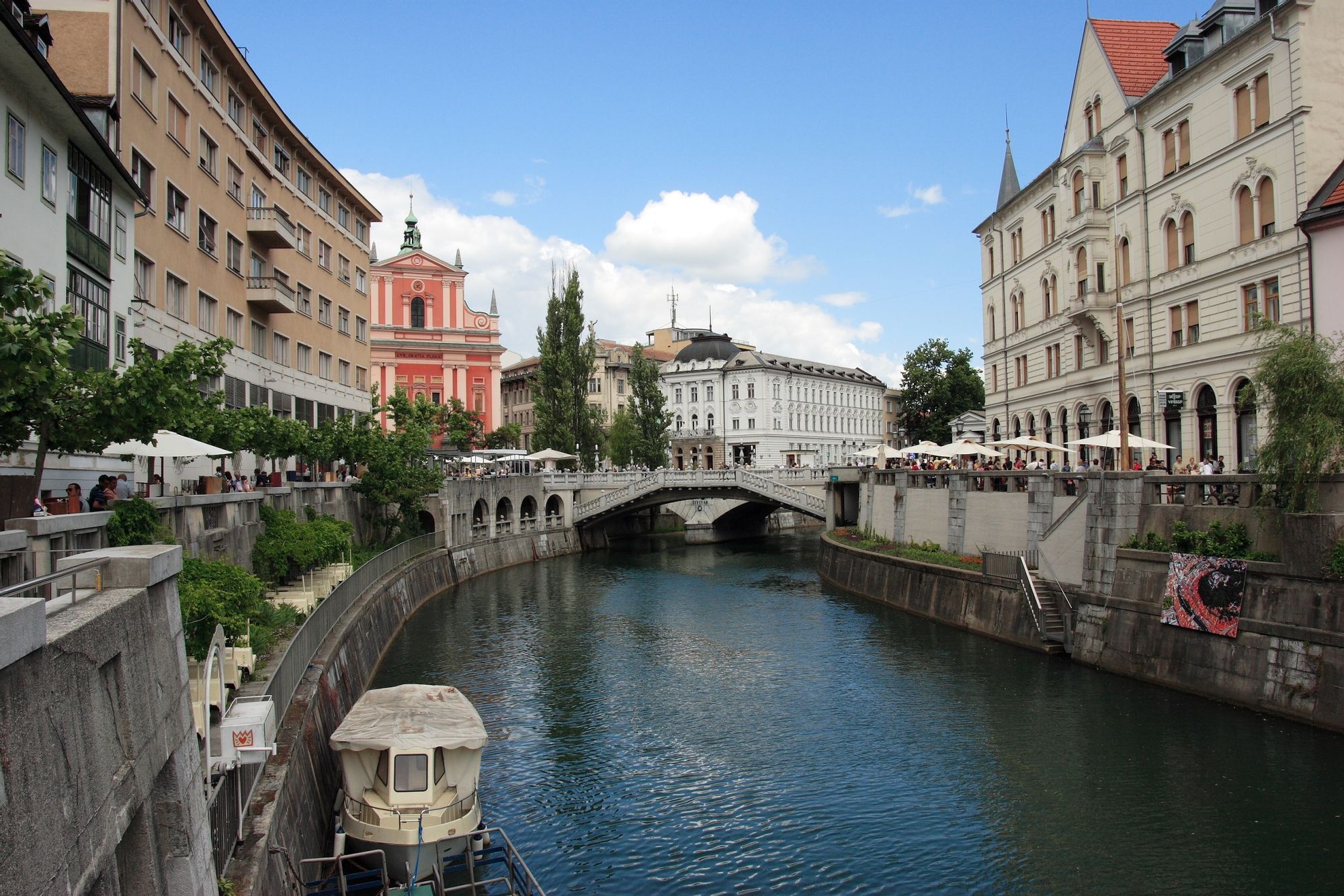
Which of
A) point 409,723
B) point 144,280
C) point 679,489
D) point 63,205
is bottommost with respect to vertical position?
point 409,723

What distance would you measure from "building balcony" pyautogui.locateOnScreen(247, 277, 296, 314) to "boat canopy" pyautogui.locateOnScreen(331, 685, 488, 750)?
28.8m

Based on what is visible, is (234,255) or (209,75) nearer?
(209,75)

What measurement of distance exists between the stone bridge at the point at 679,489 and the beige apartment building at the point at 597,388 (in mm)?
47451

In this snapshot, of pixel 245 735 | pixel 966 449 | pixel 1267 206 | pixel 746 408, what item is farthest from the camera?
pixel 746 408

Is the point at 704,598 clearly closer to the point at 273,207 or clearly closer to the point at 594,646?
the point at 594,646

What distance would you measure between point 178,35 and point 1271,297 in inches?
1680

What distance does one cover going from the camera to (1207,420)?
43.1 meters

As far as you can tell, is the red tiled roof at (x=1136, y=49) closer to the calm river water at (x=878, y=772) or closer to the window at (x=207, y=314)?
the calm river water at (x=878, y=772)

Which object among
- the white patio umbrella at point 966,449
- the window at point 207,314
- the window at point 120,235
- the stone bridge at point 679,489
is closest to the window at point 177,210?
the window at point 207,314

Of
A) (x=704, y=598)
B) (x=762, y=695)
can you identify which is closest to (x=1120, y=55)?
(x=704, y=598)

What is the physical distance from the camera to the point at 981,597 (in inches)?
1503

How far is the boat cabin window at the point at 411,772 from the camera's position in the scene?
18641mm

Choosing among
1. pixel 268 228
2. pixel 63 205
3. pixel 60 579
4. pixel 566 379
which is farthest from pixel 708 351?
pixel 60 579

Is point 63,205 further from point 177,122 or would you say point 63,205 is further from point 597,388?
point 597,388
